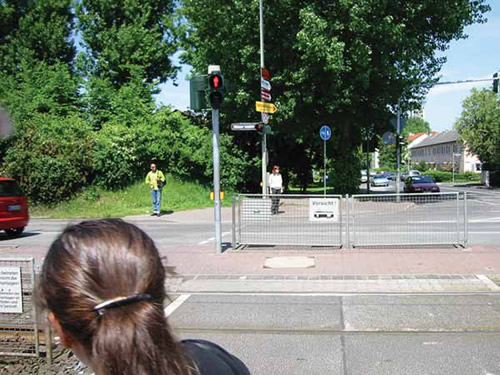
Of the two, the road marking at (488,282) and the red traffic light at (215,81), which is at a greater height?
the red traffic light at (215,81)

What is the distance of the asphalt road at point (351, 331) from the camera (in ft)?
14.8

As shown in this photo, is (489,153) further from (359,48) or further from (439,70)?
(359,48)

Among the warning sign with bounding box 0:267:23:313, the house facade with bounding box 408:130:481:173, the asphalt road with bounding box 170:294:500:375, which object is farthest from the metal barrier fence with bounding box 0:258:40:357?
the house facade with bounding box 408:130:481:173

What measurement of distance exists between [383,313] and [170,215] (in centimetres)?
1368

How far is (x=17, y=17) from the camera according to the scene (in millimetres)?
35344

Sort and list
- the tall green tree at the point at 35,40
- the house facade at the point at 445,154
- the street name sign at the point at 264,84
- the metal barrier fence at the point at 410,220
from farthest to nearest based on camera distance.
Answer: the house facade at the point at 445,154 < the tall green tree at the point at 35,40 < the street name sign at the point at 264,84 < the metal barrier fence at the point at 410,220

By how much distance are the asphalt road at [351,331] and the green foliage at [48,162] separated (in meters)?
15.4

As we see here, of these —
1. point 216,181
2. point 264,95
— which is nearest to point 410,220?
point 216,181

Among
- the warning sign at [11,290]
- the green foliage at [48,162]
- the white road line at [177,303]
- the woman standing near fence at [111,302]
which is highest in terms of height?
the green foliage at [48,162]

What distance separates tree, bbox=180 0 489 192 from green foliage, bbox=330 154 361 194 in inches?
12.2

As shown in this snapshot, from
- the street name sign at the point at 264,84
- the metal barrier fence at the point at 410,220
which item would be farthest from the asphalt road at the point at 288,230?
the street name sign at the point at 264,84

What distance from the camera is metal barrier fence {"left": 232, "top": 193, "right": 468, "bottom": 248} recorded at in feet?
34.2

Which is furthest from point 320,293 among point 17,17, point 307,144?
point 17,17

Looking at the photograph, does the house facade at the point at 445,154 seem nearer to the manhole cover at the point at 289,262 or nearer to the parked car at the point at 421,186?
the parked car at the point at 421,186
